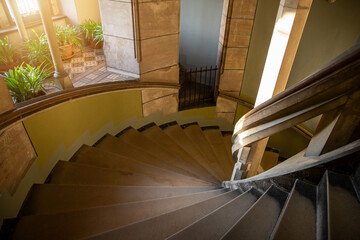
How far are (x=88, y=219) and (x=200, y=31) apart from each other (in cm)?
429

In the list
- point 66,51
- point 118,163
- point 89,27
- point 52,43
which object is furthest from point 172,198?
point 89,27

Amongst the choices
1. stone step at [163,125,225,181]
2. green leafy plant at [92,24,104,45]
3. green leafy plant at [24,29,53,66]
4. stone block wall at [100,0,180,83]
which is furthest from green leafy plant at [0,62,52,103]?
stone step at [163,125,225,181]

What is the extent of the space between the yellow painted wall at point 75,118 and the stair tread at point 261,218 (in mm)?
2215

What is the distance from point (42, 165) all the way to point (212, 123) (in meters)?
3.07

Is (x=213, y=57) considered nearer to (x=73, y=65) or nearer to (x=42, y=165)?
(x=73, y=65)

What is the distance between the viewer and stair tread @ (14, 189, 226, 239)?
1.88 m

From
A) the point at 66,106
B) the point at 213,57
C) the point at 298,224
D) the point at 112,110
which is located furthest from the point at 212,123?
the point at 298,224

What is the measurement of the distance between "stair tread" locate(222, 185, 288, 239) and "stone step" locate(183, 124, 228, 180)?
203cm

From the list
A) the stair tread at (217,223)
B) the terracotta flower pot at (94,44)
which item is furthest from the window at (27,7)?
the stair tread at (217,223)

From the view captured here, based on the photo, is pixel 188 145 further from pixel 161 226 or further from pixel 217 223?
pixel 217 223

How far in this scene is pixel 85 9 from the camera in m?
4.84

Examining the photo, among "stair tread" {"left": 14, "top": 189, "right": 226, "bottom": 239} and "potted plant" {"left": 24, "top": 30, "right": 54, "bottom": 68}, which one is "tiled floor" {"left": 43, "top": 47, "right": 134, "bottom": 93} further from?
"stair tread" {"left": 14, "top": 189, "right": 226, "bottom": 239}

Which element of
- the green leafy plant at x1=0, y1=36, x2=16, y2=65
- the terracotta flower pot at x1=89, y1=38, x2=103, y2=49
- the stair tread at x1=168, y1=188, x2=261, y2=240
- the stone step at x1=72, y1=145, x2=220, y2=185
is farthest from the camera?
the terracotta flower pot at x1=89, y1=38, x2=103, y2=49

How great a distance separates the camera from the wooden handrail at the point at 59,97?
2.17 metres
